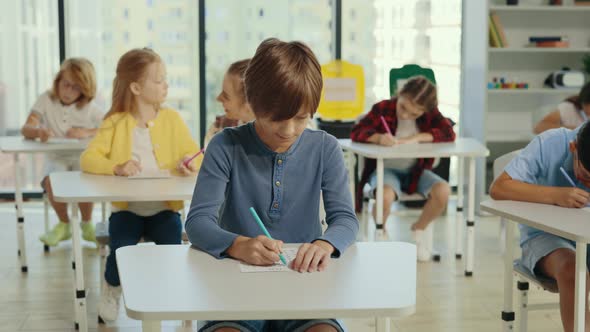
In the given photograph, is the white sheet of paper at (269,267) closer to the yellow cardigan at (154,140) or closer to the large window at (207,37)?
the yellow cardigan at (154,140)

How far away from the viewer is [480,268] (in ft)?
13.8

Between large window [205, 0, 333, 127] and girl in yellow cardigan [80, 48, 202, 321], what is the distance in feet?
8.76

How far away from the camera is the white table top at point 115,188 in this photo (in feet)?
8.74

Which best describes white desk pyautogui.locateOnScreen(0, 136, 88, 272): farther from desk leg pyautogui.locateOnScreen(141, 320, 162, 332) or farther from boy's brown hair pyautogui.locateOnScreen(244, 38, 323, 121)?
desk leg pyautogui.locateOnScreen(141, 320, 162, 332)

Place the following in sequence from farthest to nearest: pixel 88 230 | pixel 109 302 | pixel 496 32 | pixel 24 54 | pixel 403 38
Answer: pixel 403 38 < pixel 24 54 < pixel 496 32 < pixel 88 230 < pixel 109 302

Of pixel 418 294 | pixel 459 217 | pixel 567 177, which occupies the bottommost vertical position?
pixel 418 294

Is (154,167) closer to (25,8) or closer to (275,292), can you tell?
(275,292)

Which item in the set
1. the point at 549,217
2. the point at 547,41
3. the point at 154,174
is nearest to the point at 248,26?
the point at 547,41

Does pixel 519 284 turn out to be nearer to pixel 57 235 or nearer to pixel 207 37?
pixel 57 235

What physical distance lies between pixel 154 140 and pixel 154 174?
0.23 meters

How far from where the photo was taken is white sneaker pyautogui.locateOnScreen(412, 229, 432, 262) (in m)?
4.31

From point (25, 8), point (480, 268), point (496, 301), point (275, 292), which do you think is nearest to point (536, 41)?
point (480, 268)

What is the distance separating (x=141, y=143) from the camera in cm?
325

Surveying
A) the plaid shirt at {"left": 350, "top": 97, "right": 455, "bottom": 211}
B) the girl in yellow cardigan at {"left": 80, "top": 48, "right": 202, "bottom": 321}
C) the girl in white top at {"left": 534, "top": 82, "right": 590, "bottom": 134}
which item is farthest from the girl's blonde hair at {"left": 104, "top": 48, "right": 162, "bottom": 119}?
the girl in white top at {"left": 534, "top": 82, "right": 590, "bottom": 134}
